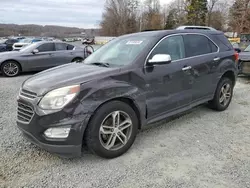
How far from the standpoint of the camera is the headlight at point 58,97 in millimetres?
2756

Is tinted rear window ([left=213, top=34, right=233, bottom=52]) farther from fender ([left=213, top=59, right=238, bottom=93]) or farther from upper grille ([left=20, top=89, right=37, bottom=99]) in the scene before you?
upper grille ([left=20, top=89, right=37, bottom=99])

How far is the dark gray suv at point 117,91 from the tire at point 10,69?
665cm

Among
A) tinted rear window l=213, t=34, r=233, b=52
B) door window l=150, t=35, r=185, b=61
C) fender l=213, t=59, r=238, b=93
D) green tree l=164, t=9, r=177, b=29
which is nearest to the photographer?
door window l=150, t=35, r=185, b=61

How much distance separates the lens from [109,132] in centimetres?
308

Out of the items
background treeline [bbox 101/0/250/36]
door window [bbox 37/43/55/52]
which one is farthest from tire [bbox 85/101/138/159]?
background treeline [bbox 101/0/250/36]

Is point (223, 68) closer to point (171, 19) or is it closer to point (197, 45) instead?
point (197, 45)

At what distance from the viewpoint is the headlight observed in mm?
2756

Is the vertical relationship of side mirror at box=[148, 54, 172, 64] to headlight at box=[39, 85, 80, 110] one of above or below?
above

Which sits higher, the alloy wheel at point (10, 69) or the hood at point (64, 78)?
the hood at point (64, 78)

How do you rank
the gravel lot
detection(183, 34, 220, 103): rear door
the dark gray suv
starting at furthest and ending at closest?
detection(183, 34, 220, 103): rear door, the dark gray suv, the gravel lot

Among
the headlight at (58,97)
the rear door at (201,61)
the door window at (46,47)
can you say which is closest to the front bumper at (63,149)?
the headlight at (58,97)

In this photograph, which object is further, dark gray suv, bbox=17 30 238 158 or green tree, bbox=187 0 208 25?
green tree, bbox=187 0 208 25

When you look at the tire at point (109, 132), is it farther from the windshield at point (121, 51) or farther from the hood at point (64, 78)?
the windshield at point (121, 51)

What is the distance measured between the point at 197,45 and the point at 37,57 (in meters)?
7.39
